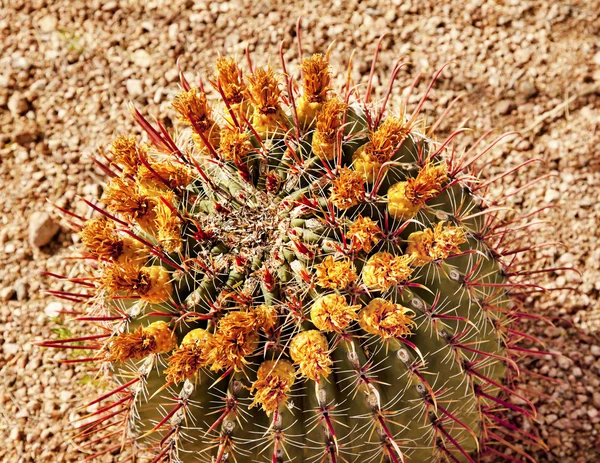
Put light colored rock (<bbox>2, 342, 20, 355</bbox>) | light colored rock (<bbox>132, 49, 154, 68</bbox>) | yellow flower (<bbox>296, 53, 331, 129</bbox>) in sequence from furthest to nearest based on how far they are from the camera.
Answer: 1. light colored rock (<bbox>132, 49, 154, 68</bbox>)
2. light colored rock (<bbox>2, 342, 20, 355</bbox>)
3. yellow flower (<bbox>296, 53, 331, 129</bbox>)

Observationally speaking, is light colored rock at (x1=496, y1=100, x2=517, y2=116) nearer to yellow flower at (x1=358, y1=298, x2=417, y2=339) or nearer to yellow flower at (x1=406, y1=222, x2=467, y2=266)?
yellow flower at (x1=406, y1=222, x2=467, y2=266)

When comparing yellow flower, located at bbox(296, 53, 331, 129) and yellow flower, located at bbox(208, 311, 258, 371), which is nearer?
yellow flower, located at bbox(208, 311, 258, 371)

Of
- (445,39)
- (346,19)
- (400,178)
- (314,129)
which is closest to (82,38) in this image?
(346,19)

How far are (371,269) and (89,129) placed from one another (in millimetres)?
3153

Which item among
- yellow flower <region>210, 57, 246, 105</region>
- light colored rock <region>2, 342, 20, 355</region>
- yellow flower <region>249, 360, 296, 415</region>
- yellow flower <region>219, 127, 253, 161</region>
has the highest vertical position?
yellow flower <region>210, 57, 246, 105</region>

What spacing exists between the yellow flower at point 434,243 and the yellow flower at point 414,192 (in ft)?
0.30

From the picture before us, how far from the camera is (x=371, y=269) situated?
2148 millimetres

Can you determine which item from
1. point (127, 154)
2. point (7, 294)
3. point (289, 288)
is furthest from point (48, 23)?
point (289, 288)

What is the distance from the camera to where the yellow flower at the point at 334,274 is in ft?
6.89

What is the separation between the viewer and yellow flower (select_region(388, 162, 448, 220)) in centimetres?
226

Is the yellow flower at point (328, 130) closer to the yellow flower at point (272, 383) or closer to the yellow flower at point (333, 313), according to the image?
the yellow flower at point (333, 313)

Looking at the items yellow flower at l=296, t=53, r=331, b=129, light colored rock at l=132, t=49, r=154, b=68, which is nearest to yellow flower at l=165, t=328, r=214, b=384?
yellow flower at l=296, t=53, r=331, b=129

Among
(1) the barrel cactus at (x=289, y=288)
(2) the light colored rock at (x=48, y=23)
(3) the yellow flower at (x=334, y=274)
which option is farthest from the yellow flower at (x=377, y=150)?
(2) the light colored rock at (x=48, y=23)

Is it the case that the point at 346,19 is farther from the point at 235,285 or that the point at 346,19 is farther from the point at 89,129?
the point at 235,285
